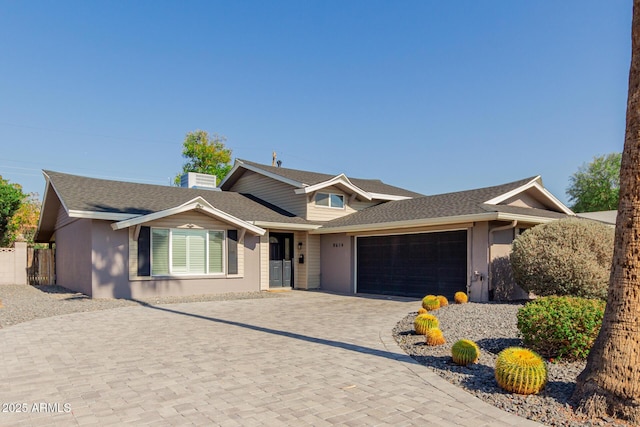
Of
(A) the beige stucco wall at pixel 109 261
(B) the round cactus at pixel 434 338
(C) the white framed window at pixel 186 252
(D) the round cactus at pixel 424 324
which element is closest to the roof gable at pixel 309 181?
(C) the white framed window at pixel 186 252

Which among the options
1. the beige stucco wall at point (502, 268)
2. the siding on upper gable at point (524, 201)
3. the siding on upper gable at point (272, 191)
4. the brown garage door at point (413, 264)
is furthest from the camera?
the siding on upper gable at point (272, 191)

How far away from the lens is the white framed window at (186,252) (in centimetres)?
1392

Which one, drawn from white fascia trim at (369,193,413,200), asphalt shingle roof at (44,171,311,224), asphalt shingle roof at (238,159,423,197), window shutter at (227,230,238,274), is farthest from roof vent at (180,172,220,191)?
white fascia trim at (369,193,413,200)

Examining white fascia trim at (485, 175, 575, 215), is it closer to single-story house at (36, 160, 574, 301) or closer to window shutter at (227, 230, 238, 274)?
single-story house at (36, 160, 574, 301)

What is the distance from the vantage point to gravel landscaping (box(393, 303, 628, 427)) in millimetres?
4137

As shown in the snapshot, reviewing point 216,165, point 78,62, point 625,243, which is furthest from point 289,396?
point 216,165

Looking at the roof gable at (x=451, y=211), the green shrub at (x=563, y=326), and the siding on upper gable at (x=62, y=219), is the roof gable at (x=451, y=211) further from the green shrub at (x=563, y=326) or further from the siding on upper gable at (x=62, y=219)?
the siding on upper gable at (x=62, y=219)

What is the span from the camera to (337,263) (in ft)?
57.5

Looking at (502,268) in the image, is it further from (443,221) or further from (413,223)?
(413,223)

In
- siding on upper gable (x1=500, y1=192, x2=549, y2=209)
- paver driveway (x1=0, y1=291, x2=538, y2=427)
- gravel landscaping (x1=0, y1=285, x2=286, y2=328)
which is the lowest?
gravel landscaping (x1=0, y1=285, x2=286, y2=328)

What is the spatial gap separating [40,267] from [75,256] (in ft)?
19.0

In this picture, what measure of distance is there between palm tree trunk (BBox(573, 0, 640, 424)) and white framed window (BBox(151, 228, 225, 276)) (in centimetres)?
1246

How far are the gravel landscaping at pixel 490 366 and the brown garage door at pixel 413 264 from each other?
142 inches

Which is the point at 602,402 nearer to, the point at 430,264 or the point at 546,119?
the point at 430,264
